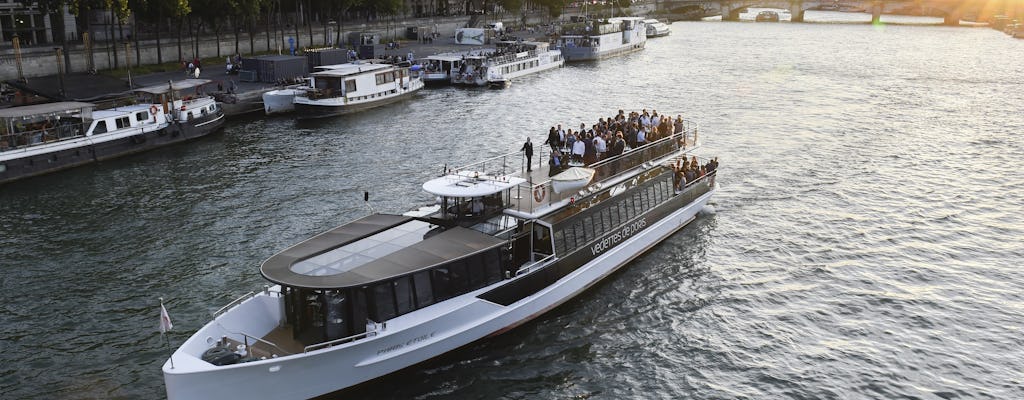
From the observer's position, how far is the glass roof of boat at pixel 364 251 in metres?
21.3

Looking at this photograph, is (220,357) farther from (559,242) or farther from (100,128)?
(100,128)

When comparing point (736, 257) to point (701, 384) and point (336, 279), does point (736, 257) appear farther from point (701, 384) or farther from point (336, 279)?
point (336, 279)

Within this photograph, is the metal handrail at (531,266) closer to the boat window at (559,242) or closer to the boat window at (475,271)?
the boat window at (559,242)

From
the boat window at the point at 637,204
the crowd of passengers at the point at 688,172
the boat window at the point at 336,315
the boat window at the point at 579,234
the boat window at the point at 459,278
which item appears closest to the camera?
the boat window at the point at 336,315

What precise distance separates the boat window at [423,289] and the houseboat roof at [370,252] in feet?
→ 1.00

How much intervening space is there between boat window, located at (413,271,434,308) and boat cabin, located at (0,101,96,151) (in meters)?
32.8

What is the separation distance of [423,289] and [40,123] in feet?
118

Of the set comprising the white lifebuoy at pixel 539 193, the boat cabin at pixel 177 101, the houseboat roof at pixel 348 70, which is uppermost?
the houseboat roof at pixel 348 70

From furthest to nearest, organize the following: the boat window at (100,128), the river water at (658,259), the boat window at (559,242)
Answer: the boat window at (100,128)
the boat window at (559,242)
the river water at (658,259)

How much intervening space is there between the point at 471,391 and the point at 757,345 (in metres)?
9.42

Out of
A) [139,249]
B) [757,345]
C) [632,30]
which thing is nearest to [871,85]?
[632,30]

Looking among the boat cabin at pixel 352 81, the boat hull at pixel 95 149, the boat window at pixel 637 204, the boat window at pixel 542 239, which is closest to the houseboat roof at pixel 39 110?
the boat hull at pixel 95 149

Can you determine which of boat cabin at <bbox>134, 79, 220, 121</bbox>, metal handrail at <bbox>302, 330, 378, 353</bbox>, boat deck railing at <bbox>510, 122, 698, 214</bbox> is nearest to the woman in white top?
boat deck railing at <bbox>510, 122, 698, 214</bbox>

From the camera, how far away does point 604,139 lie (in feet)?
109
